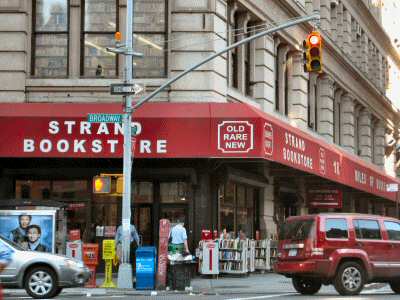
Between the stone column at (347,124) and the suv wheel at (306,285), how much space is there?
924 inches

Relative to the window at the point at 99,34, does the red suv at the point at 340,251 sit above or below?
below

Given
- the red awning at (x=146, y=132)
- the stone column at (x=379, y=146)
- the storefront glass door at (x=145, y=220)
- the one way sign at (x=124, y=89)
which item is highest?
the stone column at (x=379, y=146)

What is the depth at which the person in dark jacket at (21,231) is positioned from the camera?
21547mm

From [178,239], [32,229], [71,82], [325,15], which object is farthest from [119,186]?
[325,15]

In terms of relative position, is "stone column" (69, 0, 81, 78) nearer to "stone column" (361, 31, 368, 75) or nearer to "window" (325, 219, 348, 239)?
"window" (325, 219, 348, 239)

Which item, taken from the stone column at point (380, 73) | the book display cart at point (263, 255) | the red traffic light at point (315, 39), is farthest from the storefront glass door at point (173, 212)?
the stone column at point (380, 73)

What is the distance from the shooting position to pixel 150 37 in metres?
25.4

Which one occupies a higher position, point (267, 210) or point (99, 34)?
point (99, 34)

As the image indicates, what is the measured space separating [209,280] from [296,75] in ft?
41.7

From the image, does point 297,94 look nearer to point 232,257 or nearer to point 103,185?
point 232,257

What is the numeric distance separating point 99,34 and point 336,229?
11087 mm

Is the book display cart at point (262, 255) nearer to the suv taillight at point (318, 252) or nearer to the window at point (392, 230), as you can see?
the window at point (392, 230)

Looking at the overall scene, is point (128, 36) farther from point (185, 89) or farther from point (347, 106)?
point (347, 106)

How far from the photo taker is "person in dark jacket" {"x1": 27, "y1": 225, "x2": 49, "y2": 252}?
2156cm
